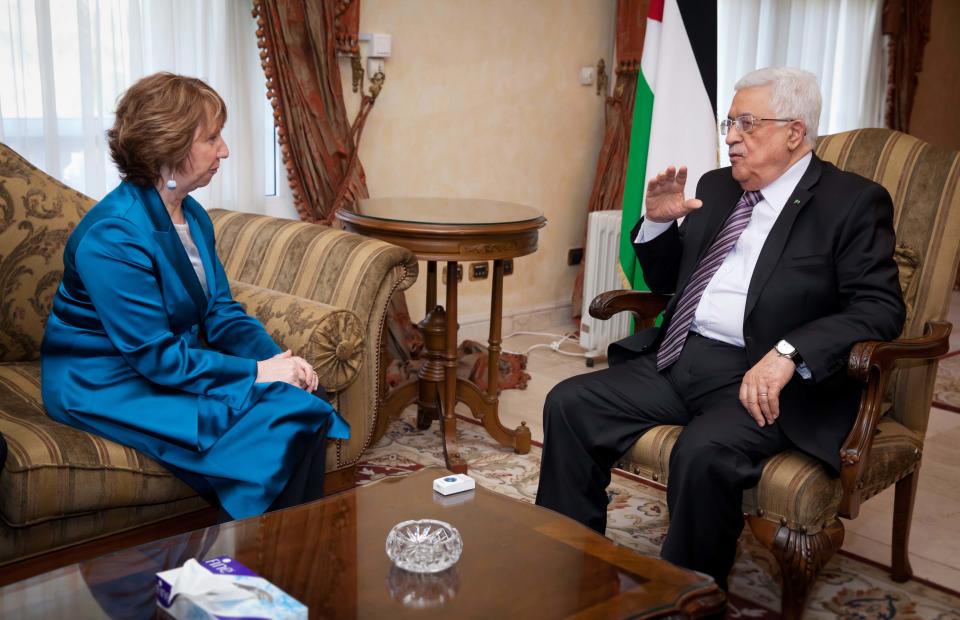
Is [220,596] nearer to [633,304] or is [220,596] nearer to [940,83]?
[633,304]

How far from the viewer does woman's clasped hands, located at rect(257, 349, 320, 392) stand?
2236 millimetres

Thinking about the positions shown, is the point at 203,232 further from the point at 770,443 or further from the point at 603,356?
the point at 603,356

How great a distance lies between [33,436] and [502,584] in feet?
3.51

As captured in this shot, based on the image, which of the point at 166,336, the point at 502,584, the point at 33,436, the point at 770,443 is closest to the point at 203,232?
the point at 166,336

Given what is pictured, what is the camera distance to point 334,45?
372cm

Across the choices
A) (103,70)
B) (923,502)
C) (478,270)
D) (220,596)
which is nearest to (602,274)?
(478,270)

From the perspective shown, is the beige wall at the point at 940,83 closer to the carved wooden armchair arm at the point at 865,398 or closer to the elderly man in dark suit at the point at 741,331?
the elderly man in dark suit at the point at 741,331

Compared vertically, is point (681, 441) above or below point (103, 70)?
below

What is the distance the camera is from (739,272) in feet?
7.91

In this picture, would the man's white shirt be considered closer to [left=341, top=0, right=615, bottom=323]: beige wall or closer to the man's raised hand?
the man's raised hand

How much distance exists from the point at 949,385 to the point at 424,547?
367 centimetres

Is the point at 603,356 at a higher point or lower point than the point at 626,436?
lower

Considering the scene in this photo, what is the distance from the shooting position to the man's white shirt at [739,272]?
237 centimetres

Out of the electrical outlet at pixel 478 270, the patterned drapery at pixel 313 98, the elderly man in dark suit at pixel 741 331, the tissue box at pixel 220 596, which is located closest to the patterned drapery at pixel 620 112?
the electrical outlet at pixel 478 270
